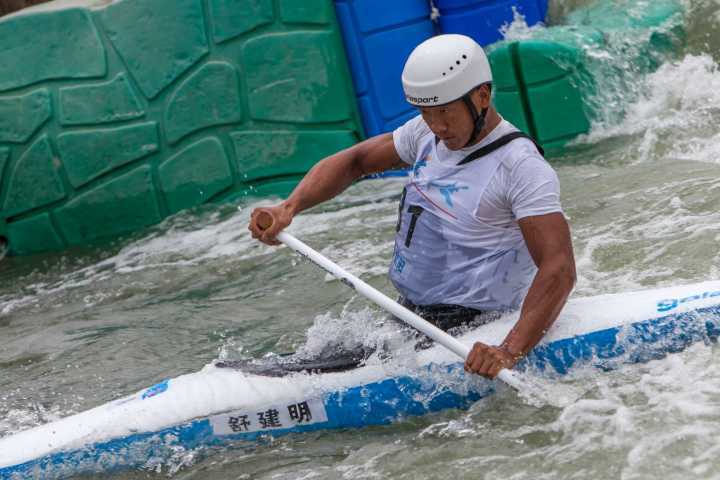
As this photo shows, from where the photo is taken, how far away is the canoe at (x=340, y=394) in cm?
357

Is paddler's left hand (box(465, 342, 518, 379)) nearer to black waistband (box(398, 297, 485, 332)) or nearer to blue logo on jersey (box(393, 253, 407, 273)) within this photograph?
black waistband (box(398, 297, 485, 332))

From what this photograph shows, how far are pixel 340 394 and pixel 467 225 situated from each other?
0.69 meters

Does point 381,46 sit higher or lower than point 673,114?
higher

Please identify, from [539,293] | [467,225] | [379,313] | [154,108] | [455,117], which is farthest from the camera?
[154,108]

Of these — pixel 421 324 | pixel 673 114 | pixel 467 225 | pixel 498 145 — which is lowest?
pixel 673 114

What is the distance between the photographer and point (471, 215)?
3482mm

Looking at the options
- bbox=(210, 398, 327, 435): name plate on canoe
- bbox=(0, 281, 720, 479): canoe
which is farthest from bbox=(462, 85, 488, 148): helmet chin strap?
bbox=(210, 398, 327, 435): name plate on canoe

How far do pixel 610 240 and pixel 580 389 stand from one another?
1801 mm

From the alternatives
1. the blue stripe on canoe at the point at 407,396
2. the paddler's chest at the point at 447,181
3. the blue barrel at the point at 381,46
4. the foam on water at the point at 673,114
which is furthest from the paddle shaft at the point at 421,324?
the blue barrel at the point at 381,46

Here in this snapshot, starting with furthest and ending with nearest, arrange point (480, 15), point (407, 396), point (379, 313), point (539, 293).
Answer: point (480, 15) < point (379, 313) < point (407, 396) < point (539, 293)

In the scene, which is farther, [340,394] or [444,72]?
[340,394]

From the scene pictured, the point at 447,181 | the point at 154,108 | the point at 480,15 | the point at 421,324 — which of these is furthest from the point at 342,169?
the point at 480,15

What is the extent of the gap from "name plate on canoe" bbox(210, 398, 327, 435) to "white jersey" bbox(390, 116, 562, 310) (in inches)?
19.0

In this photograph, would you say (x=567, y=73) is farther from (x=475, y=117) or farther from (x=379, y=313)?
(x=475, y=117)
